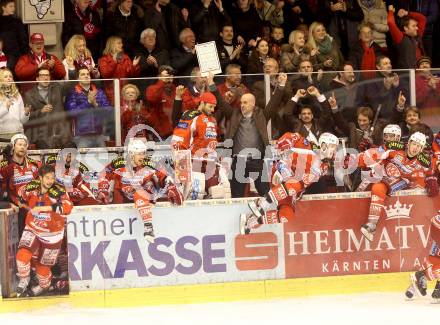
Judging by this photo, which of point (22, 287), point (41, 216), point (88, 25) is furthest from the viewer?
point (88, 25)

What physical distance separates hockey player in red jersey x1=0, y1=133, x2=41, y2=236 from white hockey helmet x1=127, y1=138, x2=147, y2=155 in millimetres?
885

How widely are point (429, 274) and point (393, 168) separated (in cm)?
108

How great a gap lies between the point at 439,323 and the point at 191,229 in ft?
8.21

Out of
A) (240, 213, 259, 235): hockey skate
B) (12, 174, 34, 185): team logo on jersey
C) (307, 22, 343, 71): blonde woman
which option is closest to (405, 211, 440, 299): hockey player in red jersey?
(240, 213, 259, 235): hockey skate

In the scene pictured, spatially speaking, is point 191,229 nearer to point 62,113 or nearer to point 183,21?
point 62,113

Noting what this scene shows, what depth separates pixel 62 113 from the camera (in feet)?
41.9

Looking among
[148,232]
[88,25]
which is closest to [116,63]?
[88,25]

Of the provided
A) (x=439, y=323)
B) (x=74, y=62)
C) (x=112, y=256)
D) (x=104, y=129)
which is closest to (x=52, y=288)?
(x=112, y=256)

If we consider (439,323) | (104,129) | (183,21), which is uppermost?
(183,21)

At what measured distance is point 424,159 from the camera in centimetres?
1306

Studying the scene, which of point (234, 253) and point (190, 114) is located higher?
point (190, 114)

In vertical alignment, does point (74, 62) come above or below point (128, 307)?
above

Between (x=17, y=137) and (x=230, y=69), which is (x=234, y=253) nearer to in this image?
(x=230, y=69)

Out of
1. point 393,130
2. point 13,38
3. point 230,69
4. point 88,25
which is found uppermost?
point 88,25
